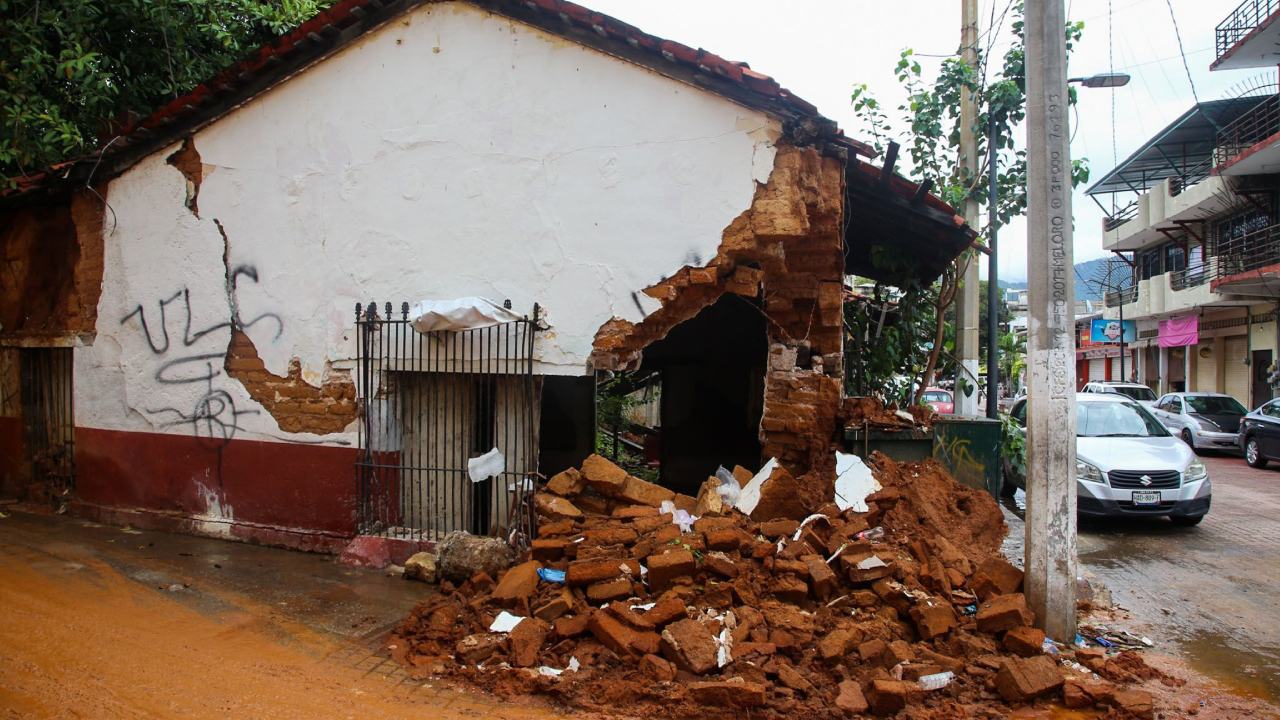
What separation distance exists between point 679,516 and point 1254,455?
16496 mm

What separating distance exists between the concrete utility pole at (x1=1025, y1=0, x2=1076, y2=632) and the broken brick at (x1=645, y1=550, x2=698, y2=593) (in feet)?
7.86

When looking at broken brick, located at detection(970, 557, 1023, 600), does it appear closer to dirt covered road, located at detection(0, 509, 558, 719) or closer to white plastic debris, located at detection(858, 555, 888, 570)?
white plastic debris, located at detection(858, 555, 888, 570)

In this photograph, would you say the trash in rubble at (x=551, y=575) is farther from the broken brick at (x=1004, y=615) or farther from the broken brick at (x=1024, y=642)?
the broken brick at (x=1024, y=642)

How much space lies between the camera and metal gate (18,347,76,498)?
9.05 metres

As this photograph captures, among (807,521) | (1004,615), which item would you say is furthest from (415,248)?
(1004,615)

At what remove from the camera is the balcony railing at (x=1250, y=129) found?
811 inches

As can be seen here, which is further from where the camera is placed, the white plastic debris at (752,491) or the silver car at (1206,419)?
the silver car at (1206,419)

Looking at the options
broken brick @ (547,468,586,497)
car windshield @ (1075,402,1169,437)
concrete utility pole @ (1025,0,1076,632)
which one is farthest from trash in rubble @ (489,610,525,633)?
car windshield @ (1075,402,1169,437)

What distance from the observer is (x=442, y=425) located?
752 cm

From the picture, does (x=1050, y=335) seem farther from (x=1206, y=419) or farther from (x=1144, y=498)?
(x=1206, y=419)

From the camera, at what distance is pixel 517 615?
5270 mm

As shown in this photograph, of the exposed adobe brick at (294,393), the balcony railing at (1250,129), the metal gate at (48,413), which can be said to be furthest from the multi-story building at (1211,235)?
the metal gate at (48,413)

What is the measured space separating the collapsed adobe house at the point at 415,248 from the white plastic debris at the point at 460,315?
1.22 ft

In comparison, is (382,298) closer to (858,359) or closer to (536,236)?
(536,236)
